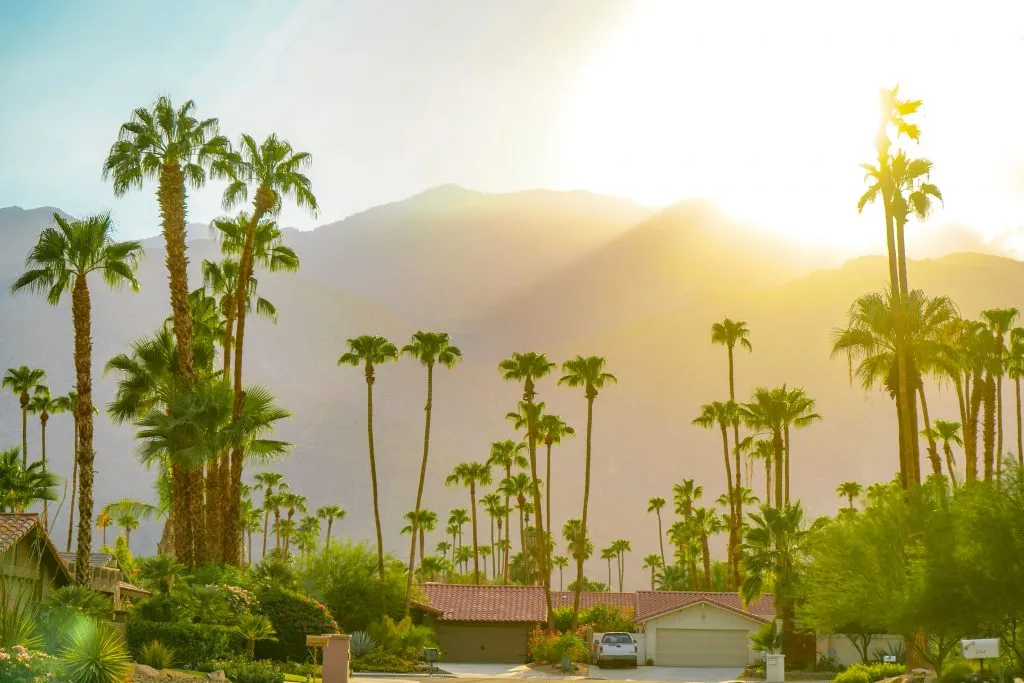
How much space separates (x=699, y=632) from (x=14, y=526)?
45.5 metres

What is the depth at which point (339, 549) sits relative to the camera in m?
61.2

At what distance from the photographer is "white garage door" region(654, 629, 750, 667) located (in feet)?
221

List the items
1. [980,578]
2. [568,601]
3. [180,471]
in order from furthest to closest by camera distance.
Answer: [568,601] → [180,471] → [980,578]

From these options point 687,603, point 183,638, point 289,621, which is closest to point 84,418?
point 183,638

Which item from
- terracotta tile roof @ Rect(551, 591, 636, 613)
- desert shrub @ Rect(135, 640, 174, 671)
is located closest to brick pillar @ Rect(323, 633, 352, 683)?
desert shrub @ Rect(135, 640, 174, 671)

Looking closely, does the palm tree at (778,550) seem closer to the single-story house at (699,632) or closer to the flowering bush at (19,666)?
the single-story house at (699,632)

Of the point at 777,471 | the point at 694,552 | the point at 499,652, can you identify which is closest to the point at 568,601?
the point at 499,652

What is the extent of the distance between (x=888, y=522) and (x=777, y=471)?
34.1 meters

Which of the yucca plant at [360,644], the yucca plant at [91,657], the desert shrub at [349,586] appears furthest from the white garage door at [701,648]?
the yucca plant at [91,657]

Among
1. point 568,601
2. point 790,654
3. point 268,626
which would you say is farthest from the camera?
point 568,601

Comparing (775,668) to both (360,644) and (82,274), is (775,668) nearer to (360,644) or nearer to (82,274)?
(360,644)

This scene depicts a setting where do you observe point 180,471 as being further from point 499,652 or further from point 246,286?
point 499,652

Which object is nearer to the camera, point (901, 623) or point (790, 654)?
point (901, 623)

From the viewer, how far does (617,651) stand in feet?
199
